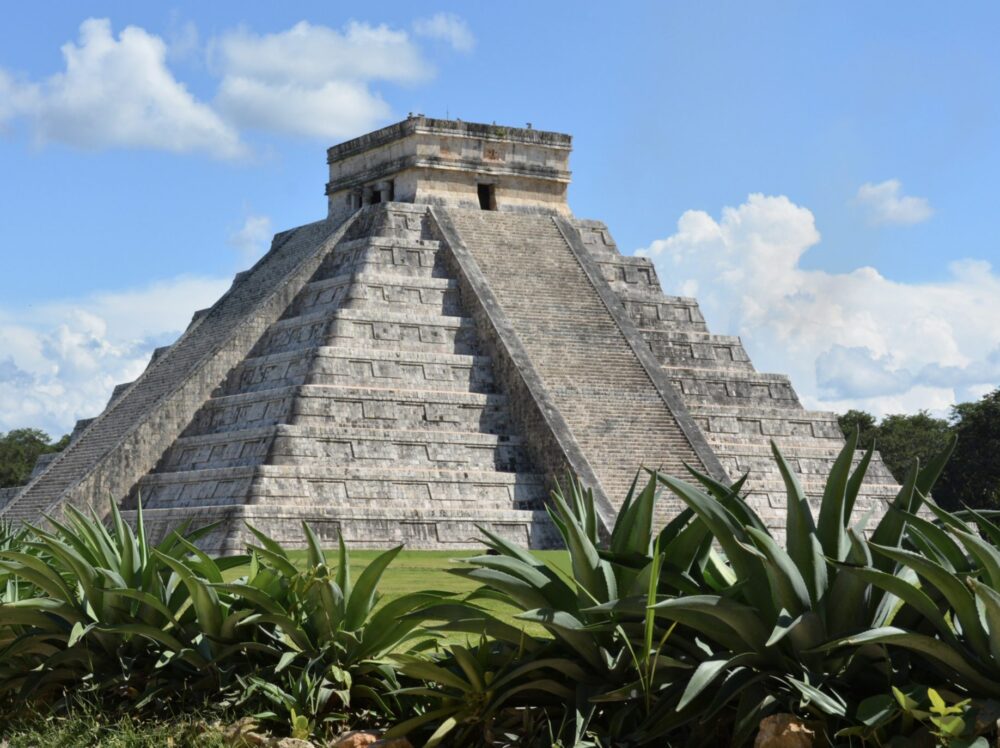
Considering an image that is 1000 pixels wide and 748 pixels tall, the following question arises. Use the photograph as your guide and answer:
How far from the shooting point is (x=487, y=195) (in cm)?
2391

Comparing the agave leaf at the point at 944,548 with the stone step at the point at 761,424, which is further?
the stone step at the point at 761,424

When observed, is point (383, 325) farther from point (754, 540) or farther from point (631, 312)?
point (754, 540)

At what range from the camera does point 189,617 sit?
20.8 feet

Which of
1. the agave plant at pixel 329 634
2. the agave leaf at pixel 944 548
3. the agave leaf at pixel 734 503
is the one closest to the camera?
the agave leaf at pixel 944 548

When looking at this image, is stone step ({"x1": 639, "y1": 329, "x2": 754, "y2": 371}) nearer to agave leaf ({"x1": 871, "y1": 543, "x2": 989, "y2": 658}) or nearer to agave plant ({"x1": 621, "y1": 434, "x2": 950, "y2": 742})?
agave plant ({"x1": 621, "y1": 434, "x2": 950, "y2": 742})

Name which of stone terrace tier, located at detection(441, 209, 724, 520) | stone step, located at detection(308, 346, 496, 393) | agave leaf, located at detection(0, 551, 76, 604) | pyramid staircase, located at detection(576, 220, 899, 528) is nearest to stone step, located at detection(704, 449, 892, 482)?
pyramid staircase, located at detection(576, 220, 899, 528)

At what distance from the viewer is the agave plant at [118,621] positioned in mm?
6102

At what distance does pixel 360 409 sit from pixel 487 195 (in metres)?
6.61

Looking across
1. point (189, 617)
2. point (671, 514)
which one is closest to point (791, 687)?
point (189, 617)

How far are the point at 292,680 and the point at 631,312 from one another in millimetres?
16802

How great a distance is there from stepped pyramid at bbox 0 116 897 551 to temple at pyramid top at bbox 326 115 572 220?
0.04 m

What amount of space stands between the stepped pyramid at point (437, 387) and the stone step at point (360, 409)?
3 cm

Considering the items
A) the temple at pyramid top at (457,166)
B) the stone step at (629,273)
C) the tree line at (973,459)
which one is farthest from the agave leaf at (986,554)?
the tree line at (973,459)

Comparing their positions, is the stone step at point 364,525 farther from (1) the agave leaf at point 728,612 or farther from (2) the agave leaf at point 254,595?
(1) the agave leaf at point 728,612
